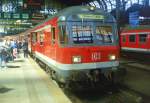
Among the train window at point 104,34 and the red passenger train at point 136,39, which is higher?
the train window at point 104,34

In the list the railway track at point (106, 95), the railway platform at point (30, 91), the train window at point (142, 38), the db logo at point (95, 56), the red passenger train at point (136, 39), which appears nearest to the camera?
the railway platform at point (30, 91)

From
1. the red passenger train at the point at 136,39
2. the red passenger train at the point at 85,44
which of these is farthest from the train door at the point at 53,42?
the red passenger train at the point at 136,39

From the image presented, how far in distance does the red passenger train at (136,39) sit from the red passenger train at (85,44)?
1401cm

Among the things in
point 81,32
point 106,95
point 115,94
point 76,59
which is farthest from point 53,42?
point 115,94

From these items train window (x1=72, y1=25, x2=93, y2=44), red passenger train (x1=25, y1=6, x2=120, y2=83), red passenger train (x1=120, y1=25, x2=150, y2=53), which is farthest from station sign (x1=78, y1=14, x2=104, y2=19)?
red passenger train (x1=120, y1=25, x2=150, y2=53)

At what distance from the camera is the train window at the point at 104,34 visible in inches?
493

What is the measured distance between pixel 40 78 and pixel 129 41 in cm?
1494

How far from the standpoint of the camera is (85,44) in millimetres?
12289

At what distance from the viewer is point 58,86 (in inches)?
564

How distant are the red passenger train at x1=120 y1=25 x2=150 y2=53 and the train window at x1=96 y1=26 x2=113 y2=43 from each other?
45.7 ft

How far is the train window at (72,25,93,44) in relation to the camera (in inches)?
482

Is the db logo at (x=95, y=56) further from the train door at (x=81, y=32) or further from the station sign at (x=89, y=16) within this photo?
the station sign at (x=89, y=16)

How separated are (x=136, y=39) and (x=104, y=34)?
16.7 metres

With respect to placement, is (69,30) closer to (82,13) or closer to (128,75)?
(82,13)
